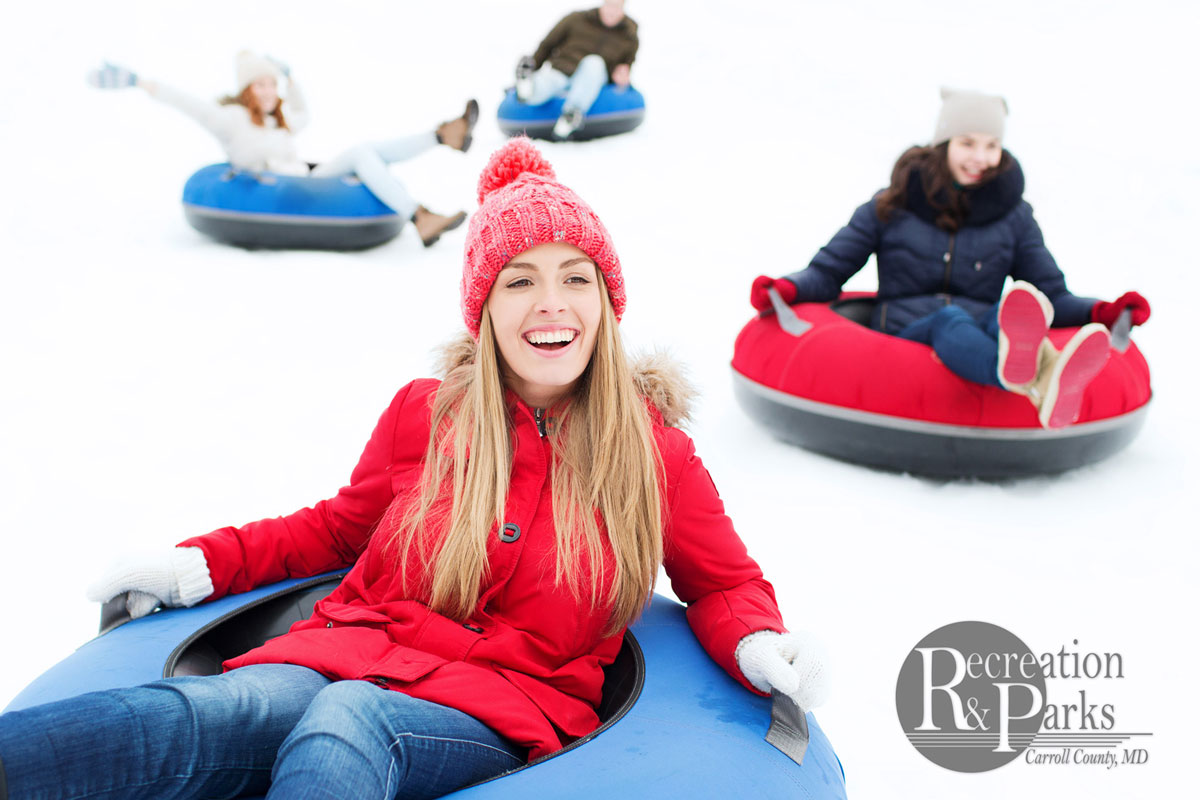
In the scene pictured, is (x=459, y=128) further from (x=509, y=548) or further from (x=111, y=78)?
(x=509, y=548)

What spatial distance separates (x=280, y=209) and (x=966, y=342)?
4.03 m

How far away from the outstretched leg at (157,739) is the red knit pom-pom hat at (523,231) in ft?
2.29

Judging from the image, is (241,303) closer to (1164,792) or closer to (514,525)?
(514,525)

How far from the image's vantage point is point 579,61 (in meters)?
8.23

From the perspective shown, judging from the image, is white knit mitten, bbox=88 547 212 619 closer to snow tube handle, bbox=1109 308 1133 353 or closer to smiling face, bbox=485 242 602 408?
smiling face, bbox=485 242 602 408

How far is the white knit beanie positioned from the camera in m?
3.44

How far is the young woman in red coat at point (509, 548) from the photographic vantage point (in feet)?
4.70

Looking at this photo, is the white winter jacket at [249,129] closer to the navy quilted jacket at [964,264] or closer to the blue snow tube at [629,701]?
the navy quilted jacket at [964,264]

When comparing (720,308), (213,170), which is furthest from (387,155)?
(720,308)

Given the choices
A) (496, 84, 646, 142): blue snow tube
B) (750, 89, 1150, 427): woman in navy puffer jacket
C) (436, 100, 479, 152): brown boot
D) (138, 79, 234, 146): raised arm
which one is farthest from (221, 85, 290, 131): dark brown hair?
(750, 89, 1150, 427): woman in navy puffer jacket

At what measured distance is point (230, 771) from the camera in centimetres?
130

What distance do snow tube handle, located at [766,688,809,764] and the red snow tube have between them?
1.84 meters

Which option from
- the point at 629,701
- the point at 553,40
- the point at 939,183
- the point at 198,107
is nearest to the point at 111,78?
the point at 198,107

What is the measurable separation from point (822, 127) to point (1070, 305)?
244 inches
